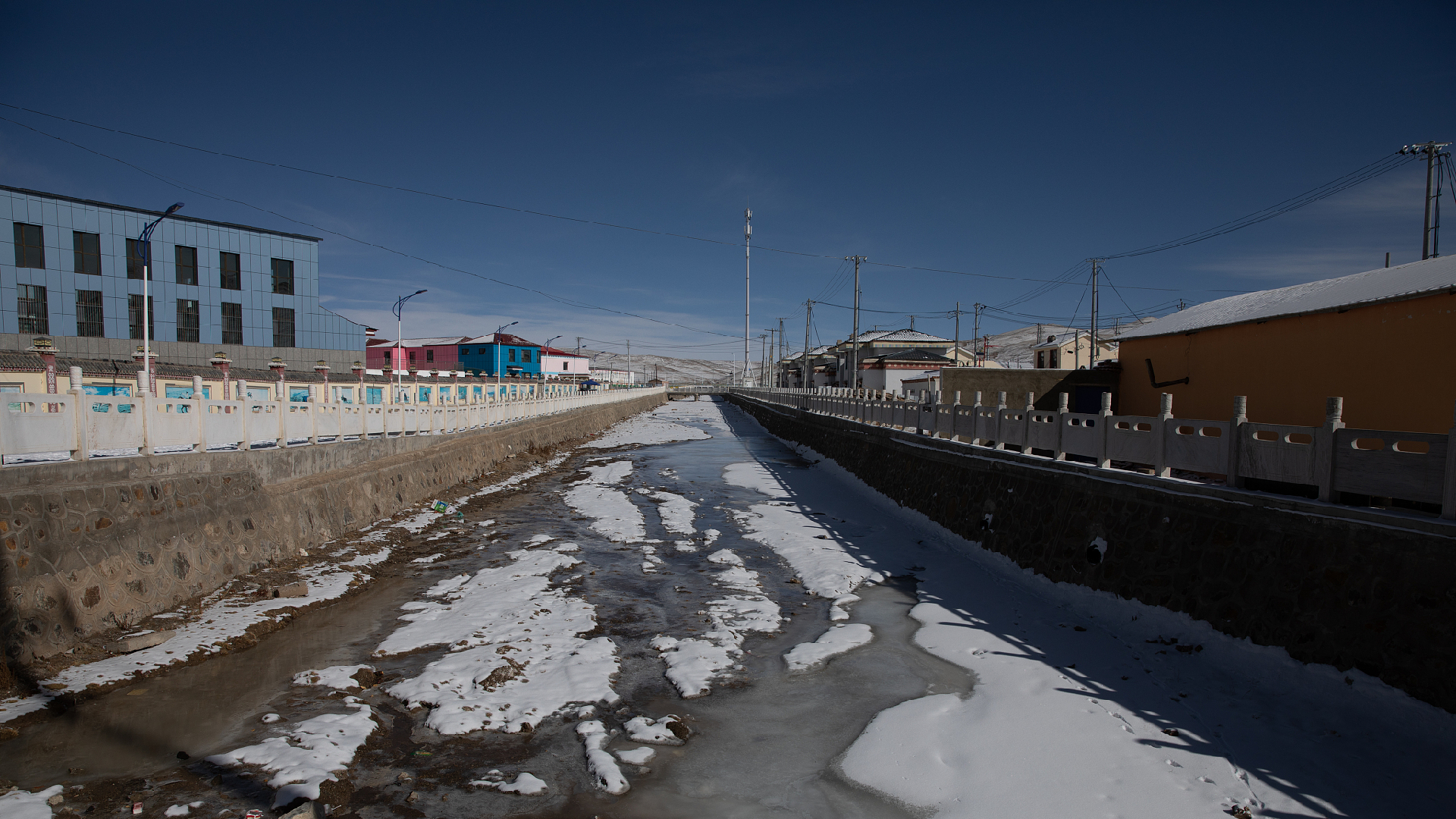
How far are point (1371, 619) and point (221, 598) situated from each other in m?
13.1

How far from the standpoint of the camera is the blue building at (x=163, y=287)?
29.2 meters

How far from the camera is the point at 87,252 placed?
3061 centimetres

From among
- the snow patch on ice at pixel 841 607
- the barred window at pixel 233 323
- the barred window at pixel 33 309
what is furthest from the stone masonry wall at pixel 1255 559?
the barred window at pixel 33 309

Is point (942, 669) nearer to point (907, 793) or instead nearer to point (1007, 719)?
point (1007, 719)

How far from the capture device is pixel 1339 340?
1352 centimetres

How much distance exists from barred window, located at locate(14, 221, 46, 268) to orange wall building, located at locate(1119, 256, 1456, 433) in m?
41.4

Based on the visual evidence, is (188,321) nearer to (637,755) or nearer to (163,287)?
(163,287)

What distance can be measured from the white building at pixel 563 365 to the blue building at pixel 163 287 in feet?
169

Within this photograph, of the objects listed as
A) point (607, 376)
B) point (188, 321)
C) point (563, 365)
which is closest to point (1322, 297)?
point (188, 321)

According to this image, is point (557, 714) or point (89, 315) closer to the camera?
point (557, 714)

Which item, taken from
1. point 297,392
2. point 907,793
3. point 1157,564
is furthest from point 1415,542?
point 297,392

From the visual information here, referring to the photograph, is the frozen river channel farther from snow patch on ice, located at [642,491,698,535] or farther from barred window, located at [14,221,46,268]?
barred window, located at [14,221,46,268]

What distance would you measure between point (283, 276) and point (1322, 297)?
138 ft

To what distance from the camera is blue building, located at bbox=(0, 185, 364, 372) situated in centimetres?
2917
